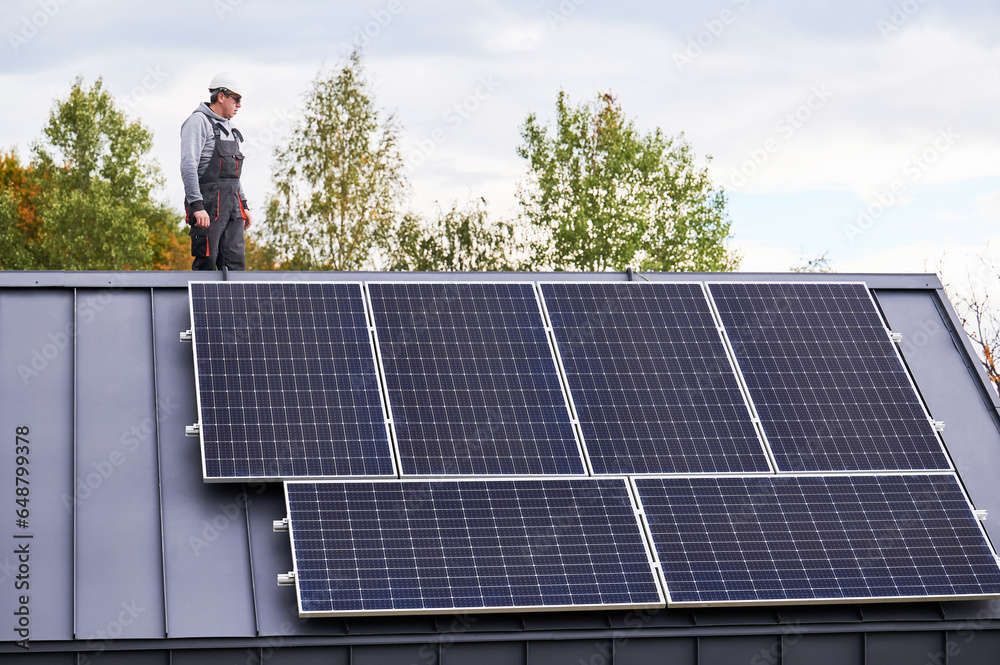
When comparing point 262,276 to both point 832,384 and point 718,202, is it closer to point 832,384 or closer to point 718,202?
point 832,384

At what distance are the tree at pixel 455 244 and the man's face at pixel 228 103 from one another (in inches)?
1335

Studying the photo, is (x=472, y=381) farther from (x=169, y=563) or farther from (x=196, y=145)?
(x=196, y=145)

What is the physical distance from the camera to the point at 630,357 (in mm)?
12102

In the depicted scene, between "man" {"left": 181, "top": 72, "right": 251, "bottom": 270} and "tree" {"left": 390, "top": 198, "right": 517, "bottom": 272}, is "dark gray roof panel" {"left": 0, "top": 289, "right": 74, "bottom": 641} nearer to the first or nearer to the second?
"man" {"left": 181, "top": 72, "right": 251, "bottom": 270}

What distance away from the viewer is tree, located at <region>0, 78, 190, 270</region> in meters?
52.8

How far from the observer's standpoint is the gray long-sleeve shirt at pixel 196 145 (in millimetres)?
13555

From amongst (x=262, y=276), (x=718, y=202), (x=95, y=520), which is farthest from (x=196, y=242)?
(x=718, y=202)

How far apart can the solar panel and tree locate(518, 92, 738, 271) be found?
36.4 metres

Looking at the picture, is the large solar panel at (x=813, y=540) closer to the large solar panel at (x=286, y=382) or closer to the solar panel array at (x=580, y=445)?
the solar panel array at (x=580, y=445)

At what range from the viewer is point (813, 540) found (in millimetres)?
10555

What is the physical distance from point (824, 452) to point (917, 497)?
3.50 ft

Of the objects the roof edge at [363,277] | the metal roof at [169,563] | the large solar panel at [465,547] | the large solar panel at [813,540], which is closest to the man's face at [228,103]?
the roof edge at [363,277]

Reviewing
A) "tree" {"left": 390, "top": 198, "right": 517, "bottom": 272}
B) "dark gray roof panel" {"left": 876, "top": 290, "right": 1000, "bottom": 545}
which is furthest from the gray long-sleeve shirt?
"tree" {"left": 390, "top": 198, "right": 517, "bottom": 272}

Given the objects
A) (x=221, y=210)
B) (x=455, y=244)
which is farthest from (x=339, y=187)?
(x=221, y=210)
